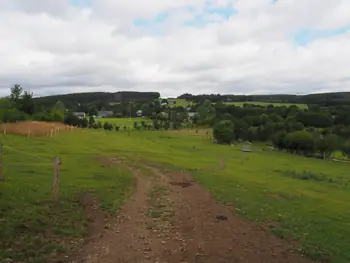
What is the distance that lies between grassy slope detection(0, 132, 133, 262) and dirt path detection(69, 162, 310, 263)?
3.28ft

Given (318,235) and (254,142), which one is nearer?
(318,235)

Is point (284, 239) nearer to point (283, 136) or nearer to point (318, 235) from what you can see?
point (318, 235)

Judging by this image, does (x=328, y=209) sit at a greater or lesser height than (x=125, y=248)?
lesser

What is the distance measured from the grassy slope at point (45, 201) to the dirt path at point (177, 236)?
100 centimetres

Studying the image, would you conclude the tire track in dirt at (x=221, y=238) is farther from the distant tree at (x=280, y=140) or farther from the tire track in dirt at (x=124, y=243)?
the distant tree at (x=280, y=140)

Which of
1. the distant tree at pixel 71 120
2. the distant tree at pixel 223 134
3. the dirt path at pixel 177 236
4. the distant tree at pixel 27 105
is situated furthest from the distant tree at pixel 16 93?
the dirt path at pixel 177 236

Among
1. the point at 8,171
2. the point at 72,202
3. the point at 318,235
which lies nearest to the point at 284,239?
the point at 318,235

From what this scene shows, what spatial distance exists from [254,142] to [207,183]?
91.6 meters

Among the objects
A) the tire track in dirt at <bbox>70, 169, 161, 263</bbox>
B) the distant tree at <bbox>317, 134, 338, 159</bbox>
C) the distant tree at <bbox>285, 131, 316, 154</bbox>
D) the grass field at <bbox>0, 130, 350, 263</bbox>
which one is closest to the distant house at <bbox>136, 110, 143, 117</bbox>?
the distant tree at <bbox>285, 131, 316, 154</bbox>

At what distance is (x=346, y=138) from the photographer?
114 m

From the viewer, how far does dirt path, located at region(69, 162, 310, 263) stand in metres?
12.7

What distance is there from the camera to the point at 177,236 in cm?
1483

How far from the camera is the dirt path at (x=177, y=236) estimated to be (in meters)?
12.7

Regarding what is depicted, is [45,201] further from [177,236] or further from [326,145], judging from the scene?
[326,145]
